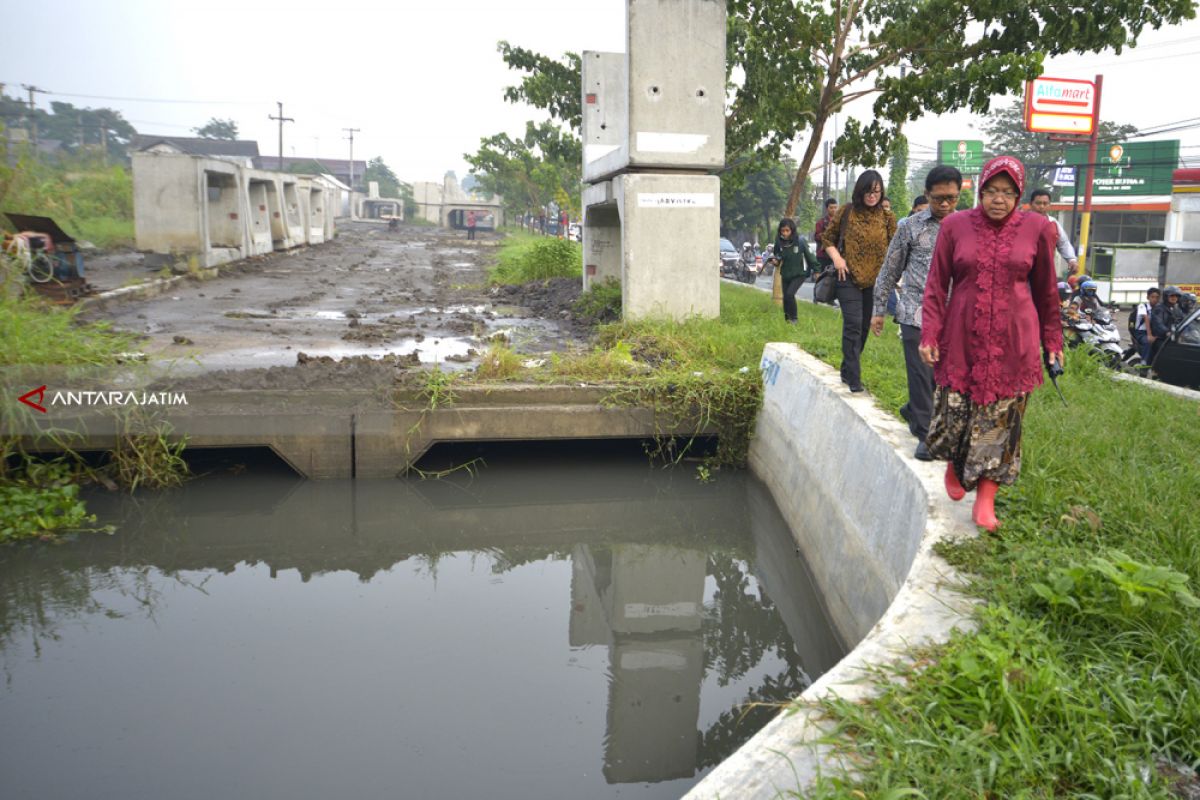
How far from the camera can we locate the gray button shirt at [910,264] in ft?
16.5

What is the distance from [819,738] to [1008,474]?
1759 mm

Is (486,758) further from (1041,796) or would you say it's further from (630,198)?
(630,198)

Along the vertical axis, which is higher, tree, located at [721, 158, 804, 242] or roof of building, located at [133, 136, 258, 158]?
roof of building, located at [133, 136, 258, 158]

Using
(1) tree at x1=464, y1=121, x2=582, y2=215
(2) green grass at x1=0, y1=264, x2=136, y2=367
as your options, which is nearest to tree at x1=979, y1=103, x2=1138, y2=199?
(1) tree at x1=464, y1=121, x2=582, y2=215

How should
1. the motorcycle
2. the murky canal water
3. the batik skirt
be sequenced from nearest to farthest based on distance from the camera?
1. the batik skirt
2. the murky canal water
3. the motorcycle

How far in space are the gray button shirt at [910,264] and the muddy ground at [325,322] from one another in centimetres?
435

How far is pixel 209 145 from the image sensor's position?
266 ft

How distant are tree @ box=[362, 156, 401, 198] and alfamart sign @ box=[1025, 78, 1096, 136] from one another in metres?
90.7

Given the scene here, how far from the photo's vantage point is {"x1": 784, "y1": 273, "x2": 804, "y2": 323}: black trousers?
10320mm

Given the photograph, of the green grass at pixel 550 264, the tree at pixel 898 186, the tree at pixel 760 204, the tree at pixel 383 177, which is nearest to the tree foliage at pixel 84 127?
the tree at pixel 383 177

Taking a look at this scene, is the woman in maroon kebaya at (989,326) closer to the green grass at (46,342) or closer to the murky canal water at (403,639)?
the murky canal water at (403,639)

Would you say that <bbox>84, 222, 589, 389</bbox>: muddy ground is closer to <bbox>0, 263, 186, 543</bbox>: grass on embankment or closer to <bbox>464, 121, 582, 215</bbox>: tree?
<bbox>0, 263, 186, 543</bbox>: grass on embankment

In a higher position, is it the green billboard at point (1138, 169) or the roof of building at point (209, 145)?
the roof of building at point (209, 145)

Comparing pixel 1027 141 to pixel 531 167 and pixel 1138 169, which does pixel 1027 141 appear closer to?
pixel 1138 169
